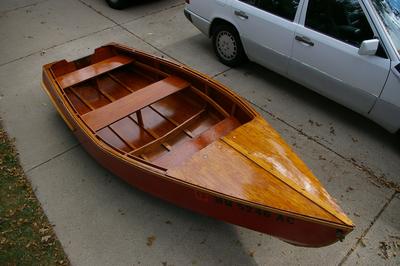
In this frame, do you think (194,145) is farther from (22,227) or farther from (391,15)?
(391,15)

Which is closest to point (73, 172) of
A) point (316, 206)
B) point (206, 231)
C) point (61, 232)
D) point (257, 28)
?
point (61, 232)

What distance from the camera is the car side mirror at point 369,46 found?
3812 millimetres

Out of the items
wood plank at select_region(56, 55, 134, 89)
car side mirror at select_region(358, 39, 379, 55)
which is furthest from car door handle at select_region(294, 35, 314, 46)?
wood plank at select_region(56, 55, 134, 89)

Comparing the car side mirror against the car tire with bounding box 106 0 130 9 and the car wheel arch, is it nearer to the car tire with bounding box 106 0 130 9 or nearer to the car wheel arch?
the car wheel arch

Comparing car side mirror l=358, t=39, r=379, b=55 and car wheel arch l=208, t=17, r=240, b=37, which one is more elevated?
car side mirror l=358, t=39, r=379, b=55

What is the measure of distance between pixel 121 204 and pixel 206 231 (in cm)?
108

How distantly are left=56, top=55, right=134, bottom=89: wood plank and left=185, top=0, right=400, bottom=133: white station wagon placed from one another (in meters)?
1.95

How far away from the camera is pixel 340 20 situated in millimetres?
4273

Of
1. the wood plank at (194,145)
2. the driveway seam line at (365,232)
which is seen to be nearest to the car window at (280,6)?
the wood plank at (194,145)

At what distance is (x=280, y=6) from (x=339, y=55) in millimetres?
1215

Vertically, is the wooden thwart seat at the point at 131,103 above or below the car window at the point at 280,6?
below

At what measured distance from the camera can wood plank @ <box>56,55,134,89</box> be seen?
461 centimetres

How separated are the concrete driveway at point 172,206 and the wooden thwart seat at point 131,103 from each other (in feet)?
2.60

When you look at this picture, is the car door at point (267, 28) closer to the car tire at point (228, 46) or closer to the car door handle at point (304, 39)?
the car door handle at point (304, 39)
